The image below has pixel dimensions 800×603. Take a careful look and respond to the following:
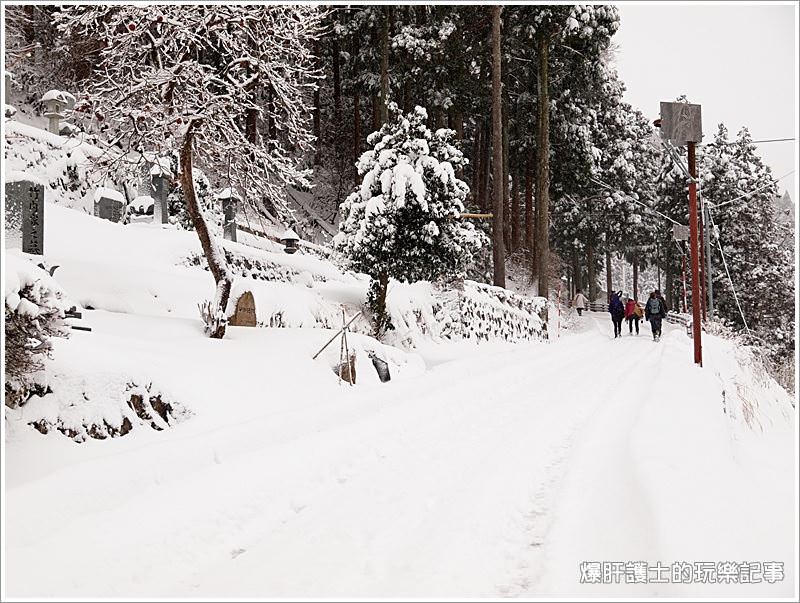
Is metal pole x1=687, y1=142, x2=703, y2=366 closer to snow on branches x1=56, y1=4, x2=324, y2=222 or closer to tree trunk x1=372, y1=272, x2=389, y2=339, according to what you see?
tree trunk x1=372, y1=272, x2=389, y2=339

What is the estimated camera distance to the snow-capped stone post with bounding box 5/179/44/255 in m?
8.28

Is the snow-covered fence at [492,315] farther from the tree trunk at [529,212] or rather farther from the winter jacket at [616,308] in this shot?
the tree trunk at [529,212]

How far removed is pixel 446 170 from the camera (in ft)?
46.0

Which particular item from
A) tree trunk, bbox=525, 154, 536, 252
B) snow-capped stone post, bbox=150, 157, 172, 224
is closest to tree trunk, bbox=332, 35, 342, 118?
tree trunk, bbox=525, 154, 536, 252

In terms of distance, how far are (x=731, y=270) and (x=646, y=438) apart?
30.5 metres

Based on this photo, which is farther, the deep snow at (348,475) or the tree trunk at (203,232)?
the tree trunk at (203,232)

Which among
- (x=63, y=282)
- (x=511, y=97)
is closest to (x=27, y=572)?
(x=63, y=282)

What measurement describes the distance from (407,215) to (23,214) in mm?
7376

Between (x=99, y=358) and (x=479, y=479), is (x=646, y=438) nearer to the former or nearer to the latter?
(x=479, y=479)

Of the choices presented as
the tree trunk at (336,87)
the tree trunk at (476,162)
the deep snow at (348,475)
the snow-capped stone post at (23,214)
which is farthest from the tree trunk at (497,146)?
the snow-capped stone post at (23,214)

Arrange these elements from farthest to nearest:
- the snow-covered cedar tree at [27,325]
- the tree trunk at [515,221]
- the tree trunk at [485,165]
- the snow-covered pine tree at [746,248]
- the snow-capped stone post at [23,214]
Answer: the tree trunk at [515,221], the tree trunk at [485,165], the snow-covered pine tree at [746,248], the snow-capped stone post at [23,214], the snow-covered cedar tree at [27,325]

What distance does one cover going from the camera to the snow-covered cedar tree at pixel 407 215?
44.9ft

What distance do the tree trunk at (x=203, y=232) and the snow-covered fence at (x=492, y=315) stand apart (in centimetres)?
872

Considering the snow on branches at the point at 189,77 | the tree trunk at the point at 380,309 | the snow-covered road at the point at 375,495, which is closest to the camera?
the snow-covered road at the point at 375,495
